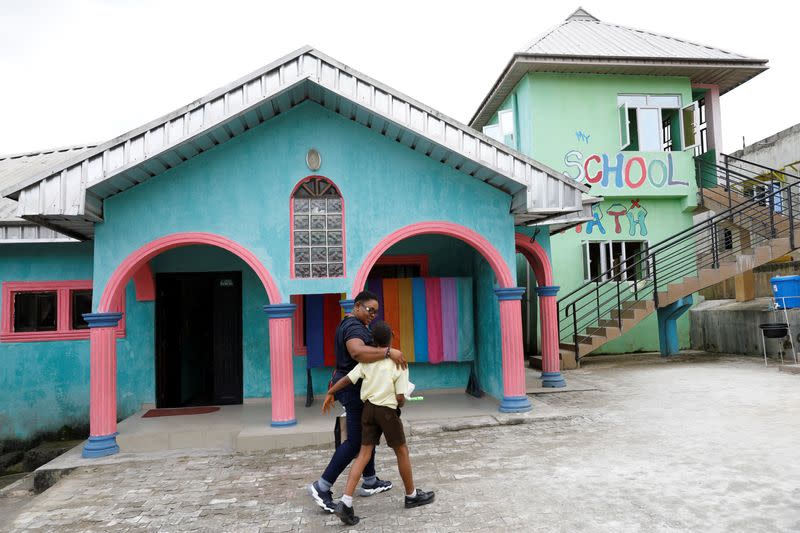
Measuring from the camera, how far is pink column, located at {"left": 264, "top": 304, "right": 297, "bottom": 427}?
7.26 meters

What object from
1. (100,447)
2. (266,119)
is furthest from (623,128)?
(100,447)

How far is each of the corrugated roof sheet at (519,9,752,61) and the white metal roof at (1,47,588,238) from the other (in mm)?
7617

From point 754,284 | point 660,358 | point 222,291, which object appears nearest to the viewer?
point 222,291

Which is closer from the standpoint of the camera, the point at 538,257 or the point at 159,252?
the point at 159,252

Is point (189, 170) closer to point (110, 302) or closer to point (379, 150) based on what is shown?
point (110, 302)

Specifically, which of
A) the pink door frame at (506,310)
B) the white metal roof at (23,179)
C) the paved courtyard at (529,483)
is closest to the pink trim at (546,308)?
the paved courtyard at (529,483)

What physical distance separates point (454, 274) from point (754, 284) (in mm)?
9579

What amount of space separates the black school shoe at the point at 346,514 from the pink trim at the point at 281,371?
3.02 meters

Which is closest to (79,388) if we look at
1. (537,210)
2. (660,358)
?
(537,210)

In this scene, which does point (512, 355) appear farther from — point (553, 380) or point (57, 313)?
point (57, 313)

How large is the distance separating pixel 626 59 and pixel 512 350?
32.7ft

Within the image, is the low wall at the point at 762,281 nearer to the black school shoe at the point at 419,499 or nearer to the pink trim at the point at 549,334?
the pink trim at the point at 549,334

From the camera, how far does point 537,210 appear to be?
295 inches

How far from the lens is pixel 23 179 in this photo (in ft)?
32.8
